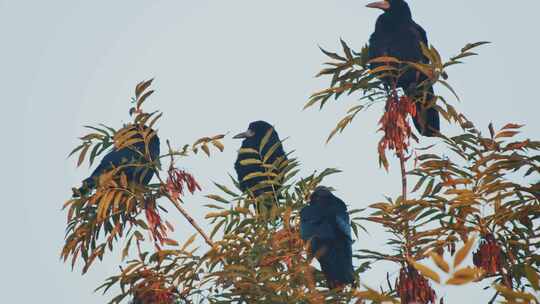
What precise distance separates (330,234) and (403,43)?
2.13m

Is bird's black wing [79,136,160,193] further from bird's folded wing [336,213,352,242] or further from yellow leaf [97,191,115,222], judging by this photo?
bird's folded wing [336,213,352,242]

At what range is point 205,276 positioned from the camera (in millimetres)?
5242

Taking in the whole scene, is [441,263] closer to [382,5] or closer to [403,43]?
[403,43]

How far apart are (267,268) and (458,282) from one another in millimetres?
3440

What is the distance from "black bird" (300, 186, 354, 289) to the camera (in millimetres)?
5746

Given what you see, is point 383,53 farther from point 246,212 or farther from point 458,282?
point 458,282

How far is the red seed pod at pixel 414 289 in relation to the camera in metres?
4.64

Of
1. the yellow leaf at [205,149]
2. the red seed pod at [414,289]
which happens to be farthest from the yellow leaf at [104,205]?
the red seed pod at [414,289]

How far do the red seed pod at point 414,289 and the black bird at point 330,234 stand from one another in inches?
41.0

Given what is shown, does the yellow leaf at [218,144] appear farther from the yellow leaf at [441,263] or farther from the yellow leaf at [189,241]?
the yellow leaf at [441,263]

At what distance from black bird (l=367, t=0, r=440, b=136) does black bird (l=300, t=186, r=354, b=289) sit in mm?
976

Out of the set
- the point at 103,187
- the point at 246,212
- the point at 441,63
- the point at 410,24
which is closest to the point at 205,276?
the point at 246,212

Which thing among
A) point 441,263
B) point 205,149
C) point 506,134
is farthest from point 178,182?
point 441,263

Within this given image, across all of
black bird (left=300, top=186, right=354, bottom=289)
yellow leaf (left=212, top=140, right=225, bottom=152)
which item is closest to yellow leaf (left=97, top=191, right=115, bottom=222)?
yellow leaf (left=212, top=140, right=225, bottom=152)
